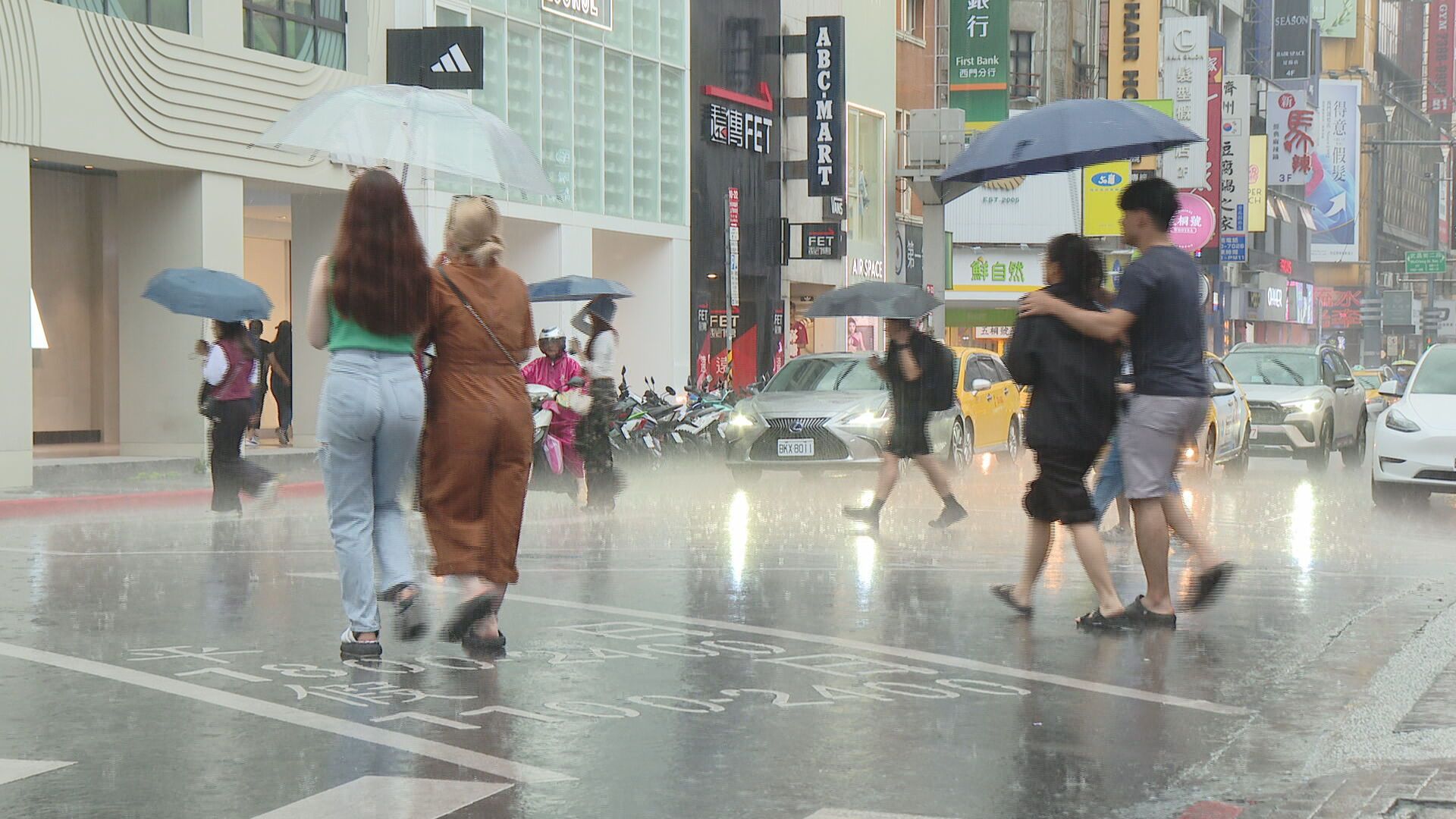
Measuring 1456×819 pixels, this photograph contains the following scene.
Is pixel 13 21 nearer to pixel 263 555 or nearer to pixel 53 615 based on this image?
pixel 263 555

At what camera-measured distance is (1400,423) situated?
17000 mm

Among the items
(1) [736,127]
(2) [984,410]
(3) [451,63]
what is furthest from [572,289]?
(1) [736,127]

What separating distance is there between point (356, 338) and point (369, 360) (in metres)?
0.10

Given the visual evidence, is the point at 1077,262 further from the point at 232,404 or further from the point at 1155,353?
the point at 232,404

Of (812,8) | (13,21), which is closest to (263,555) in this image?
(13,21)

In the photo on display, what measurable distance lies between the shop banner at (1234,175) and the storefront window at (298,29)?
45702mm

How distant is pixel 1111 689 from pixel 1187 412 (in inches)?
75.3

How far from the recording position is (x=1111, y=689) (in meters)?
7.18

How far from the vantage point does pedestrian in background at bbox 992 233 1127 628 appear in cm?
870

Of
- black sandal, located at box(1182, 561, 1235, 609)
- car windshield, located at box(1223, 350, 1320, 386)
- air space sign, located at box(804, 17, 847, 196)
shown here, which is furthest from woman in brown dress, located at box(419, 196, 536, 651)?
air space sign, located at box(804, 17, 847, 196)

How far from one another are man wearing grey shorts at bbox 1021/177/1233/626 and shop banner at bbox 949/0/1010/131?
39632mm

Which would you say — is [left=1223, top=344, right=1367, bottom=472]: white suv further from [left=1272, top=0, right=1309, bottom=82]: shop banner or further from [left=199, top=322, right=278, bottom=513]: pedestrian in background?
[left=1272, top=0, right=1309, bottom=82]: shop banner

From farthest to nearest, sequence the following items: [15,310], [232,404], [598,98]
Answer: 1. [598,98]
2. [15,310]
3. [232,404]

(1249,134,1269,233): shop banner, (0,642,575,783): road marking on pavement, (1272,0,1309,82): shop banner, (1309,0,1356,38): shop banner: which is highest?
(1309,0,1356,38): shop banner
